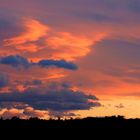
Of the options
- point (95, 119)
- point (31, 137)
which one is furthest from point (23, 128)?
point (95, 119)

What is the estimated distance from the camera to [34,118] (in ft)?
302

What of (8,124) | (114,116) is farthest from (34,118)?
(114,116)

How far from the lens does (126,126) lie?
88.1 metres

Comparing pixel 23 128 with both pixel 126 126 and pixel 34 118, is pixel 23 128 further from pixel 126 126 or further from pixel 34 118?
pixel 126 126

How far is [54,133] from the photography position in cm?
8762

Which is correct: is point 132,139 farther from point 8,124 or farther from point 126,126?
point 8,124

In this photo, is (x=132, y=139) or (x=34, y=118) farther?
(x=34, y=118)

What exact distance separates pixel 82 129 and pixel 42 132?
423 centimetres

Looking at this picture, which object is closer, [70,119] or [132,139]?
[132,139]

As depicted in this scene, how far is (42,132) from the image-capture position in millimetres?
87750

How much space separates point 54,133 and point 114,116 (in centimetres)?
752

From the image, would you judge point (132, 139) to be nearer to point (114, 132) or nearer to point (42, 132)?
point (114, 132)

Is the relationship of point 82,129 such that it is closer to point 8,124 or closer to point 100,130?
point 100,130

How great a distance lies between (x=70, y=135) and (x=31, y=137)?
410 centimetres
